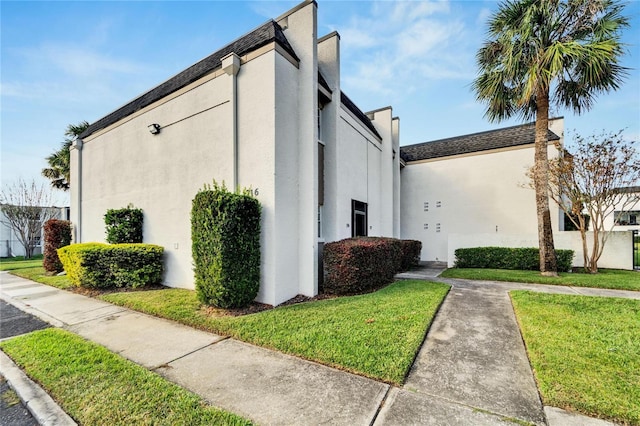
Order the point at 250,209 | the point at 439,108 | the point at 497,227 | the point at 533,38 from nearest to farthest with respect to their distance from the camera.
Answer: the point at 250,209 → the point at 533,38 → the point at 439,108 → the point at 497,227

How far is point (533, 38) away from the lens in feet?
28.7

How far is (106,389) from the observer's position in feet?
9.41

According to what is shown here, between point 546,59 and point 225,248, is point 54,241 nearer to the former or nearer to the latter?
point 225,248

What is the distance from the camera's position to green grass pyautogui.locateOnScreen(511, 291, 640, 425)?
2.51m

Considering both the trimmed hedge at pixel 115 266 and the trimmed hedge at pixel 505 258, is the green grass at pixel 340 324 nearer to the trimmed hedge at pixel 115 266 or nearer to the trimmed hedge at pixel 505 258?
the trimmed hedge at pixel 115 266

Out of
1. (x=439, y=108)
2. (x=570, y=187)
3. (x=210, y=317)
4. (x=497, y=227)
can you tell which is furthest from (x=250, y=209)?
(x=497, y=227)

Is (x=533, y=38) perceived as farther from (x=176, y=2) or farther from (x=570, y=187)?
(x=176, y=2)

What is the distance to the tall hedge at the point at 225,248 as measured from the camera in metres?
5.44

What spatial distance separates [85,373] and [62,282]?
28.0ft

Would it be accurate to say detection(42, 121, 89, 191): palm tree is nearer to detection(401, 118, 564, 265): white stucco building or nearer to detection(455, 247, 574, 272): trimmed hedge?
detection(401, 118, 564, 265): white stucco building

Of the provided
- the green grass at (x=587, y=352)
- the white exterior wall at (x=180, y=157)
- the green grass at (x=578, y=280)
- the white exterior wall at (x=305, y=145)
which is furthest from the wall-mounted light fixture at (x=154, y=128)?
the green grass at (x=578, y=280)

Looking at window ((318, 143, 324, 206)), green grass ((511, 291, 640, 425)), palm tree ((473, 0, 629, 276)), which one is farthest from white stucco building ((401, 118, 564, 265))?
window ((318, 143, 324, 206))

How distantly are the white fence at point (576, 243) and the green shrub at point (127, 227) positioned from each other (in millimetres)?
13519

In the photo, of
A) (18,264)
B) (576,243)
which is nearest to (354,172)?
(576,243)
